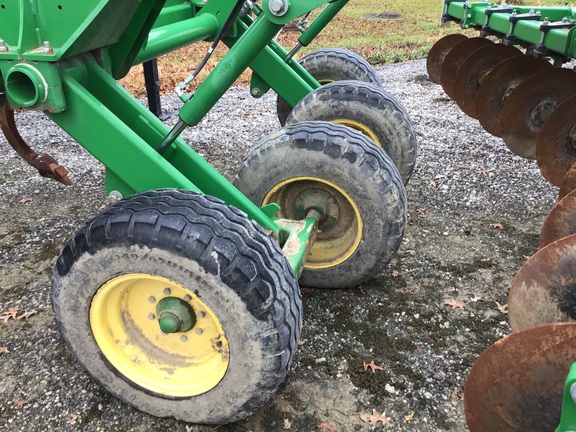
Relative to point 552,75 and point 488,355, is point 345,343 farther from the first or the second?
point 552,75

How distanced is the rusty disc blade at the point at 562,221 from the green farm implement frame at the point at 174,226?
84 centimetres

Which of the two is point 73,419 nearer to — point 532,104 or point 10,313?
point 10,313

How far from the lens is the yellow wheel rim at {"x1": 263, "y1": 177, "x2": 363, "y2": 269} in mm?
3162

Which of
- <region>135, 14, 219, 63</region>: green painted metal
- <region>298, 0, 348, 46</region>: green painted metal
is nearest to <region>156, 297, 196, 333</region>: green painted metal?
<region>135, 14, 219, 63</region>: green painted metal

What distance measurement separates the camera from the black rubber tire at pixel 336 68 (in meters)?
5.02

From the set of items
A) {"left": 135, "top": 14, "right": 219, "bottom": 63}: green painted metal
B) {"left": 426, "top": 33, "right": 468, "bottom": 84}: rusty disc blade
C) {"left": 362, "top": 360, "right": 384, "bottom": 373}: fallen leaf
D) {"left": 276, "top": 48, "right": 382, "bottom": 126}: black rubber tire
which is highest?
{"left": 426, "top": 33, "right": 468, "bottom": 84}: rusty disc blade

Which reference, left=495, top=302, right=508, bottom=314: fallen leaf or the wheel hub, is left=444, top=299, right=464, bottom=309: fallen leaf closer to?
left=495, top=302, right=508, bottom=314: fallen leaf

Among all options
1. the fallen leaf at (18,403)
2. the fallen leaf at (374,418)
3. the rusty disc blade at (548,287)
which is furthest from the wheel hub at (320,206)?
the fallen leaf at (18,403)

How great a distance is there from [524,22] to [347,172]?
239cm

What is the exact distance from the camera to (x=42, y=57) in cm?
215

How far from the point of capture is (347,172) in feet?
9.53

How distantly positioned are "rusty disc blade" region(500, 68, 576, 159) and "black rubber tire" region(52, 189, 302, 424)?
118 inches

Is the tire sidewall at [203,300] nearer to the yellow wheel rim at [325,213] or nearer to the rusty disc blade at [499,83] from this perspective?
the yellow wheel rim at [325,213]

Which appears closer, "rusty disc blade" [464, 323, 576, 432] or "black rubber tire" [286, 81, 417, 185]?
"rusty disc blade" [464, 323, 576, 432]
